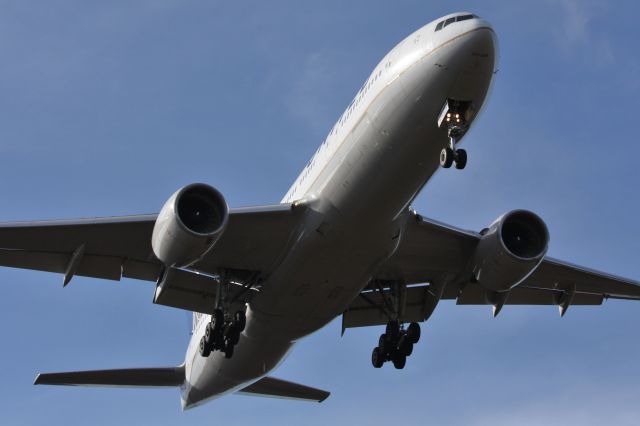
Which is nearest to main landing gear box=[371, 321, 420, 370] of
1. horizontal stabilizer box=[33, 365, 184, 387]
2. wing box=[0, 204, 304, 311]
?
wing box=[0, 204, 304, 311]

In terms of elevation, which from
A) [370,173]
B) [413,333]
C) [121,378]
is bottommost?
[121,378]

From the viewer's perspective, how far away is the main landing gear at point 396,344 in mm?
27609

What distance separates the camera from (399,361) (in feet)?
91.0

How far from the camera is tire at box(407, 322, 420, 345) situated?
90.9 ft

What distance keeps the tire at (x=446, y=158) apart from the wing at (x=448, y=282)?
12.3 feet

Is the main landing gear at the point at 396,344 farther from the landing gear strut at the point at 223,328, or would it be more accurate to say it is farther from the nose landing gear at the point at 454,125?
the nose landing gear at the point at 454,125

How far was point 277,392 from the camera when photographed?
1246 inches

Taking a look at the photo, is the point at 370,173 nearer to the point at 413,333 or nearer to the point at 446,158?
the point at 446,158

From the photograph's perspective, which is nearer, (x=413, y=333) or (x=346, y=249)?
(x=346, y=249)

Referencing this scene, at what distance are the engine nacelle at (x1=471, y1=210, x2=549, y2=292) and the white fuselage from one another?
10.2 feet

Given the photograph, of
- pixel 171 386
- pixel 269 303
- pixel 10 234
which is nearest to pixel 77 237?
pixel 10 234

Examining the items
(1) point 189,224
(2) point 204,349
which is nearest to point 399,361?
(2) point 204,349

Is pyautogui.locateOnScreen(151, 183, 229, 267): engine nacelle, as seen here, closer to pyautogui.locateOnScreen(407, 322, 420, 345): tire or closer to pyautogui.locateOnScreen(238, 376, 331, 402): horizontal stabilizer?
pyautogui.locateOnScreen(407, 322, 420, 345): tire

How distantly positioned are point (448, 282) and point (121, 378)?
9.45m
